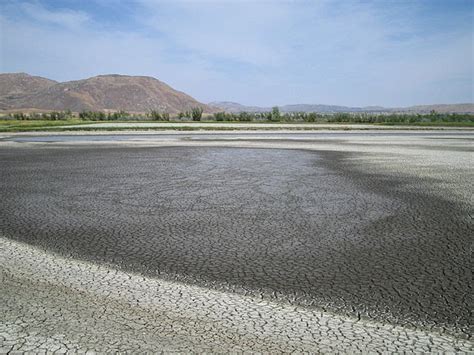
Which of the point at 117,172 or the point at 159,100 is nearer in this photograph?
the point at 117,172

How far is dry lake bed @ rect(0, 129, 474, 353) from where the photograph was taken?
12.1ft

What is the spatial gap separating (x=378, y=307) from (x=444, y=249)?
236 cm

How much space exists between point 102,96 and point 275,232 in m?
169

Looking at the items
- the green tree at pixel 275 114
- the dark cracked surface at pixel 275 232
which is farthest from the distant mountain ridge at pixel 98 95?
the dark cracked surface at pixel 275 232

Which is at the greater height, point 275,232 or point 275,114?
point 275,114

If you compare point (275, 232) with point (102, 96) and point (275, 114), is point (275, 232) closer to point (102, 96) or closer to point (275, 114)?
point (275, 114)

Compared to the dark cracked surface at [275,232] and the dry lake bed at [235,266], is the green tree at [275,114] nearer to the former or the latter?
the dark cracked surface at [275,232]

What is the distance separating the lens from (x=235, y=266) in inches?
211

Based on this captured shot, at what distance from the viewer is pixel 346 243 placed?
247 inches

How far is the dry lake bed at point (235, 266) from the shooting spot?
3676mm

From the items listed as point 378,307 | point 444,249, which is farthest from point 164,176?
point 378,307

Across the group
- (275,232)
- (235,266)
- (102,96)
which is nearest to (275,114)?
(275,232)

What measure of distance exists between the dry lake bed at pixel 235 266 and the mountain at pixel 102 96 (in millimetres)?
147300

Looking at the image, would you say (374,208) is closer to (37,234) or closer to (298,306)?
(298,306)
